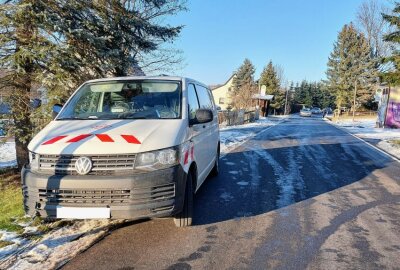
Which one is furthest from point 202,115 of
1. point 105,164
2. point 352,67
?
point 352,67

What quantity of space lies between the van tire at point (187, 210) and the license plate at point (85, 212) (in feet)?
3.48

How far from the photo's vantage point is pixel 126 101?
554 cm

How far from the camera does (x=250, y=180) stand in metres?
7.96

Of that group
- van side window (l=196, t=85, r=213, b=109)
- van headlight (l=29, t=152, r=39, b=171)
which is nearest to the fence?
van side window (l=196, t=85, r=213, b=109)

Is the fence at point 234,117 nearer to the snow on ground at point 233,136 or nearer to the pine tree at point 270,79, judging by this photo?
the snow on ground at point 233,136

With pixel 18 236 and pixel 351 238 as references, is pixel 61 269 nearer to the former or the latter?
pixel 18 236

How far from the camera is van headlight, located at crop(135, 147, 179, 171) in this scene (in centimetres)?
422

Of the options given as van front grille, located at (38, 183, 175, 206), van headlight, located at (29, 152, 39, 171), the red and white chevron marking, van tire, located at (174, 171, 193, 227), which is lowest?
van tire, located at (174, 171, 193, 227)

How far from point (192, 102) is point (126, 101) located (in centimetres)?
100

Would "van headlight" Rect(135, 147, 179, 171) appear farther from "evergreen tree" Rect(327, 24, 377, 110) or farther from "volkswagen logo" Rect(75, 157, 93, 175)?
"evergreen tree" Rect(327, 24, 377, 110)

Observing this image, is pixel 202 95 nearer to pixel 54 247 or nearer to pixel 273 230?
pixel 273 230

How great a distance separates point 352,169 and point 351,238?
5.43 m

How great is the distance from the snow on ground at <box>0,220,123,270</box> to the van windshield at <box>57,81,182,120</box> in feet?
4.91

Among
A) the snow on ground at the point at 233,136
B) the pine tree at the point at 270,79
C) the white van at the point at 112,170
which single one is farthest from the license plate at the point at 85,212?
the pine tree at the point at 270,79
